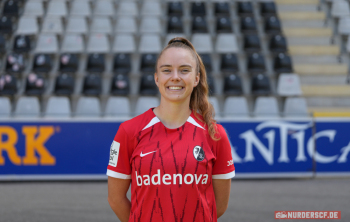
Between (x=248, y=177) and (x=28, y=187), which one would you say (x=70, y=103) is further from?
(x=248, y=177)

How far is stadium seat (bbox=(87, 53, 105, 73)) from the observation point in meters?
9.23

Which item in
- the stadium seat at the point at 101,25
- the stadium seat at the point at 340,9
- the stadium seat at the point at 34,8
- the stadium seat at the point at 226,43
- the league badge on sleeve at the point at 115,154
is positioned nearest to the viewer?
the league badge on sleeve at the point at 115,154

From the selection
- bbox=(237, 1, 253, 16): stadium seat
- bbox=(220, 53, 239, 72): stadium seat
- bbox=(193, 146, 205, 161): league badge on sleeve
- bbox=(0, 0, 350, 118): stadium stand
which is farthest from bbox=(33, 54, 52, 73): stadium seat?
bbox=(193, 146, 205, 161): league badge on sleeve

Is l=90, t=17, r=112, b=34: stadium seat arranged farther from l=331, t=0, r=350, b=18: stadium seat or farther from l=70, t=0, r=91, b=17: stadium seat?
l=331, t=0, r=350, b=18: stadium seat

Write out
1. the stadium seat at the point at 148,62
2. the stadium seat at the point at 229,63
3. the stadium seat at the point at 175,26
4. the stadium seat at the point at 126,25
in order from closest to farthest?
the stadium seat at the point at 148,62
the stadium seat at the point at 229,63
the stadium seat at the point at 175,26
the stadium seat at the point at 126,25

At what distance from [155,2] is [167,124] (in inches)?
406

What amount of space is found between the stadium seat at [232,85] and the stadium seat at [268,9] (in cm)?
315

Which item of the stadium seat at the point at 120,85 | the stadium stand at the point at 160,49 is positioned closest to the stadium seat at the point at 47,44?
the stadium stand at the point at 160,49

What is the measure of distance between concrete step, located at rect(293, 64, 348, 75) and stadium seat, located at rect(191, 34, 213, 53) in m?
2.31

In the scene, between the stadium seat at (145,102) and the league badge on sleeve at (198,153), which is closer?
the league badge on sleeve at (198,153)

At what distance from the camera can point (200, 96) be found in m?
1.77


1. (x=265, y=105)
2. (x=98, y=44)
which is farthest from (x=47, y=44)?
(x=265, y=105)

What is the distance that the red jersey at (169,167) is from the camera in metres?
1.52

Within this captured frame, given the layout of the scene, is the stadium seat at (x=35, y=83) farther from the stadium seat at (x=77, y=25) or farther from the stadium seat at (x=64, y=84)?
the stadium seat at (x=77, y=25)
